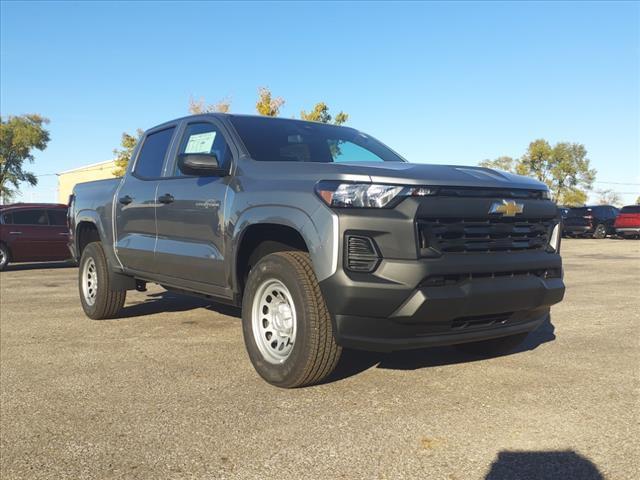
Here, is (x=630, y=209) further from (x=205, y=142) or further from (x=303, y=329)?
(x=303, y=329)

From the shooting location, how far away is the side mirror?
4012mm

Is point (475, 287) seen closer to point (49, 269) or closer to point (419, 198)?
point (419, 198)

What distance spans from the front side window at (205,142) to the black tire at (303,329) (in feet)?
3.81

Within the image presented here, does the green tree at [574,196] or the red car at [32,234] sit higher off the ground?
the green tree at [574,196]

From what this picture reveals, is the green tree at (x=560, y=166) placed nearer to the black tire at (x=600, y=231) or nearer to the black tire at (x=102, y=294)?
the black tire at (x=600, y=231)

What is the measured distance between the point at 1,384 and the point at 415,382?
280 cm

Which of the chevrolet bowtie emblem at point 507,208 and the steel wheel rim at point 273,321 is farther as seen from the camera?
the steel wheel rim at point 273,321

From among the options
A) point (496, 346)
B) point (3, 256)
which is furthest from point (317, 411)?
point (3, 256)

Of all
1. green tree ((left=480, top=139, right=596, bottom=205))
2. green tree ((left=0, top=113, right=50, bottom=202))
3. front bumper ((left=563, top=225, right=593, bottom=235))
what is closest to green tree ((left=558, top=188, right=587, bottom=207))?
green tree ((left=480, top=139, right=596, bottom=205))

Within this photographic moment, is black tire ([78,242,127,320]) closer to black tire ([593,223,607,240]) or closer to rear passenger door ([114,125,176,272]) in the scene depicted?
rear passenger door ([114,125,176,272])

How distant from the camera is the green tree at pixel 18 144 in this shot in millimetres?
43906

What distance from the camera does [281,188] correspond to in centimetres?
362

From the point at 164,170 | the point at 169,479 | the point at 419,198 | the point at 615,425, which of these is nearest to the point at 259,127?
the point at 164,170

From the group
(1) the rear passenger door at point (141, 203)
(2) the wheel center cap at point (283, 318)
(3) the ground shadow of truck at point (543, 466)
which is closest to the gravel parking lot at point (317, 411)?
(3) the ground shadow of truck at point (543, 466)
